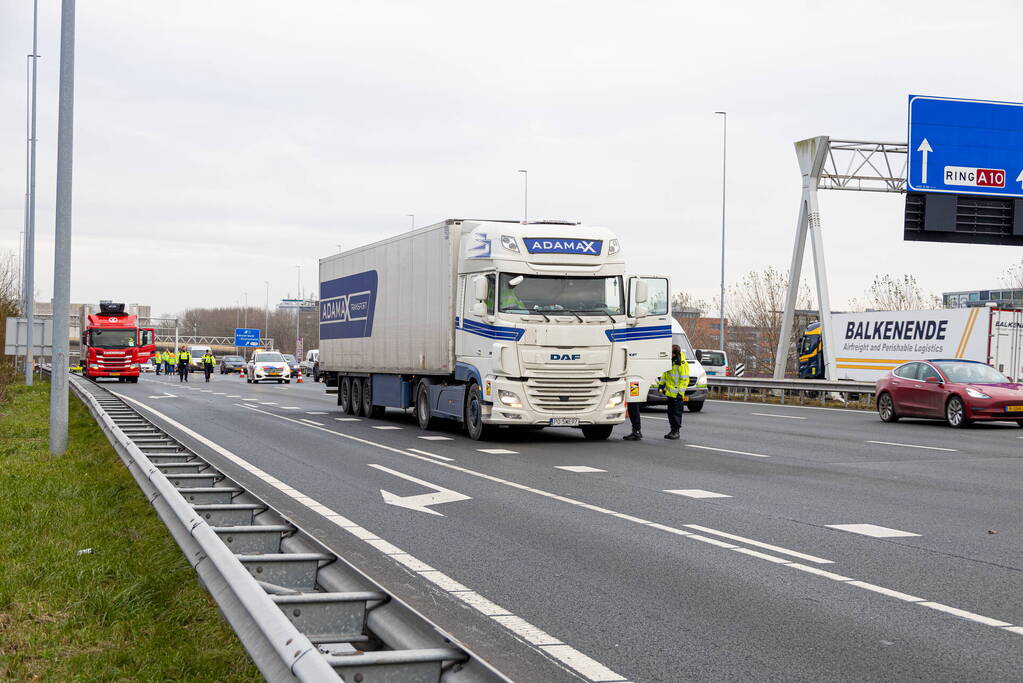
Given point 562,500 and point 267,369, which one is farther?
point 267,369

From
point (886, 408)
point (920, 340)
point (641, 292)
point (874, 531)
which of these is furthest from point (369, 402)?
point (920, 340)

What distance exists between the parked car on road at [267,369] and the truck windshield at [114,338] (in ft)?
21.3

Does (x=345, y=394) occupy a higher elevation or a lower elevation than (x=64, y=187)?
lower

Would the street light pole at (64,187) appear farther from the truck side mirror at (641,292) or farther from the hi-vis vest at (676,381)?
the hi-vis vest at (676,381)

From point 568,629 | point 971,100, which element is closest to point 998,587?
point 568,629

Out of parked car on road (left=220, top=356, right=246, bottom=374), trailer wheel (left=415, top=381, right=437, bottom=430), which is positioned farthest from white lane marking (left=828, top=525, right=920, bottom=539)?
parked car on road (left=220, top=356, right=246, bottom=374)

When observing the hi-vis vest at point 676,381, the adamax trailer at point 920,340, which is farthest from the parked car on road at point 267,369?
the hi-vis vest at point 676,381

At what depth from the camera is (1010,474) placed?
48.0 feet

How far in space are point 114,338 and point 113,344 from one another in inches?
12.8

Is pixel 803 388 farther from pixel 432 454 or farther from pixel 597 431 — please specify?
pixel 432 454

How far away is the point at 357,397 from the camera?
1041 inches

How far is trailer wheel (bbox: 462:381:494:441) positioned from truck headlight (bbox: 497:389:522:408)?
470mm

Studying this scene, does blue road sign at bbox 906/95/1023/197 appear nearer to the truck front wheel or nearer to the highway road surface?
the highway road surface

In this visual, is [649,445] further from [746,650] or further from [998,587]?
[746,650]
